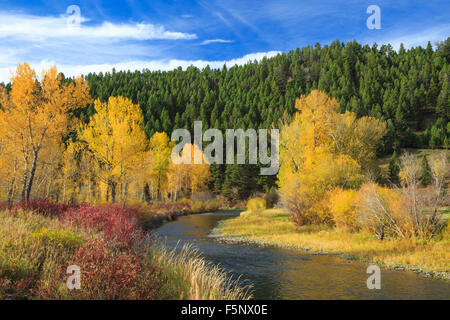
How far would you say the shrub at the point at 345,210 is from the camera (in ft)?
93.4

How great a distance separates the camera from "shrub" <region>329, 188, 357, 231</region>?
93.4 ft

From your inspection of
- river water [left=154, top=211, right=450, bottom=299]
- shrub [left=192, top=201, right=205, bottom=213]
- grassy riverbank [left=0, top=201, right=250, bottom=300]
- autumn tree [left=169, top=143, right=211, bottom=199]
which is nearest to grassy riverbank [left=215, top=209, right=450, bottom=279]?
river water [left=154, top=211, right=450, bottom=299]

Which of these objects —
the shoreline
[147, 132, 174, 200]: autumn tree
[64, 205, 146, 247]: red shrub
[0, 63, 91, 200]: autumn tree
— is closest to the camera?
[64, 205, 146, 247]: red shrub

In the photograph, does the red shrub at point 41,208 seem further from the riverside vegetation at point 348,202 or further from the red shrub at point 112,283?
the riverside vegetation at point 348,202

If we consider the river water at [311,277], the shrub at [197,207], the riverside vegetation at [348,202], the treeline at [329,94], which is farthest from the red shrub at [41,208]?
the treeline at [329,94]

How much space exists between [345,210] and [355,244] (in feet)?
15.2

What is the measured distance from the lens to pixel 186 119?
140875 mm

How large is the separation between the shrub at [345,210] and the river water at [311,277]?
6.27 m

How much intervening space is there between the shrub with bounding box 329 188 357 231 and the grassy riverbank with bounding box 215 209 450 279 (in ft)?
2.88

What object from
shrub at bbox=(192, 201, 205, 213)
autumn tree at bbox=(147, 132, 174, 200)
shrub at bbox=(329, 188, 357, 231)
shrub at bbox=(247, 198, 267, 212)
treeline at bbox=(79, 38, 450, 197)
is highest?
treeline at bbox=(79, 38, 450, 197)

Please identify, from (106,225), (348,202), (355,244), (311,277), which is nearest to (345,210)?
(348,202)

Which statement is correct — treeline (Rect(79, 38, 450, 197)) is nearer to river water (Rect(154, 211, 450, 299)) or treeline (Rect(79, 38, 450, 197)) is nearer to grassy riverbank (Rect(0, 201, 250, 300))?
river water (Rect(154, 211, 450, 299))

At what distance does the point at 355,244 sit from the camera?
24.6 meters
